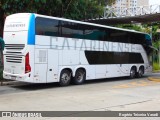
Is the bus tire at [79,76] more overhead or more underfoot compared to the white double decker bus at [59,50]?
more underfoot

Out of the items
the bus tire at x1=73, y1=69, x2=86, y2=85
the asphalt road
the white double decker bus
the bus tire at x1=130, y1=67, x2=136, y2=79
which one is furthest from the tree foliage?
the asphalt road

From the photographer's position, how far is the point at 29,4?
2047 centimetres

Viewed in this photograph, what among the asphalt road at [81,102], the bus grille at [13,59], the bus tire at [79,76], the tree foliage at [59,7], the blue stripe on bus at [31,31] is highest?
the tree foliage at [59,7]

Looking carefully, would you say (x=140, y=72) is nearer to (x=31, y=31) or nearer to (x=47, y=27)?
(x=47, y=27)

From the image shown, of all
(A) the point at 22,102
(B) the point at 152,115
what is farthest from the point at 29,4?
(B) the point at 152,115

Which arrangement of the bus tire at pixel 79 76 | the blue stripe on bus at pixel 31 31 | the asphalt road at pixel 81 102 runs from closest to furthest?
the asphalt road at pixel 81 102, the blue stripe on bus at pixel 31 31, the bus tire at pixel 79 76

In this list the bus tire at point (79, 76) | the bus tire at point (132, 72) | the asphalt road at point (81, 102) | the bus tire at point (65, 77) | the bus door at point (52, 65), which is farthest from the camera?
the bus tire at point (132, 72)

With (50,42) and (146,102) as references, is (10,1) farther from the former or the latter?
(146,102)

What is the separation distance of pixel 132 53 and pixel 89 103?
12.0m

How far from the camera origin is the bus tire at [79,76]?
17734 mm

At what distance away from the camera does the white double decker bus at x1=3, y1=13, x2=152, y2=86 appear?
593 inches

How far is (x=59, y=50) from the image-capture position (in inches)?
648

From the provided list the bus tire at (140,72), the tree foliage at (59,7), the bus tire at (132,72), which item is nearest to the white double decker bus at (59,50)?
the bus tire at (132,72)

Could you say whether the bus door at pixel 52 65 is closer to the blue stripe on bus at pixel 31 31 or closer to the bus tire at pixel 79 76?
the blue stripe on bus at pixel 31 31
